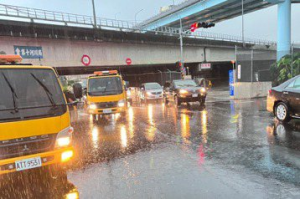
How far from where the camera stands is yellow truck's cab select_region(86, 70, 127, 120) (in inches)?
415

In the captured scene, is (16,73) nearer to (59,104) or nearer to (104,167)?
(59,104)

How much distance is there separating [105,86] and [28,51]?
40.2 feet

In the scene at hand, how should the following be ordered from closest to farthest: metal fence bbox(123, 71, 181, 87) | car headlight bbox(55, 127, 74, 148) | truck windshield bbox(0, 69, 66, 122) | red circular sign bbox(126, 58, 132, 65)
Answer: truck windshield bbox(0, 69, 66, 122) → car headlight bbox(55, 127, 74, 148) → red circular sign bbox(126, 58, 132, 65) → metal fence bbox(123, 71, 181, 87)

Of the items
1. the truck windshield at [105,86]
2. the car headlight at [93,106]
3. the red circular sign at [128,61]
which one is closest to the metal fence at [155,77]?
the red circular sign at [128,61]

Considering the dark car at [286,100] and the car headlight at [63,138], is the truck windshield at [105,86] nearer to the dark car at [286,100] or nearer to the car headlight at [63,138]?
the dark car at [286,100]

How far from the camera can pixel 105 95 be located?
35.0 feet

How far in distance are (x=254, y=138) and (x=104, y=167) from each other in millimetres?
4224

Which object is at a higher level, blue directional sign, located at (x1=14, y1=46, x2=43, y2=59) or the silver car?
blue directional sign, located at (x1=14, y1=46, x2=43, y2=59)

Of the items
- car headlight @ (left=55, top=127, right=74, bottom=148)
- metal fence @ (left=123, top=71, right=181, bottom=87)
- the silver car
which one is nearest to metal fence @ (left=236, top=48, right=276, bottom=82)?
the silver car

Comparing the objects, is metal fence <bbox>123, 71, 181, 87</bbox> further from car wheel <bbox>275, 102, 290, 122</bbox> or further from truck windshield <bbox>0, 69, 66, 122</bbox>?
truck windshield <bbox>0, 69, 66, 122</bbox>

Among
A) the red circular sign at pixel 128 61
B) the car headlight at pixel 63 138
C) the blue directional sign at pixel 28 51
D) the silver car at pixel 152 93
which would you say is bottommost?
the silver car at pixel 152 93

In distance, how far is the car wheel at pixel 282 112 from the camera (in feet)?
26.3

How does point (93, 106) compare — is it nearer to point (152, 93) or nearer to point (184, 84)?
point (184, 84)

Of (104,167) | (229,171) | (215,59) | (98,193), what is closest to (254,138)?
(229,171)
